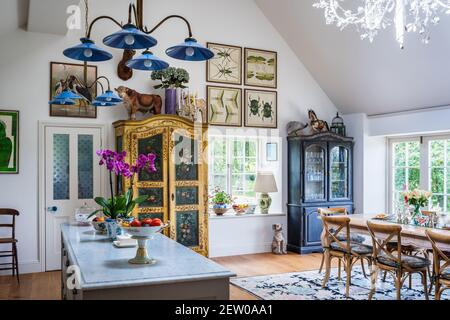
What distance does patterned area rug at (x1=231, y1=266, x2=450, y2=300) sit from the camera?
4.50m

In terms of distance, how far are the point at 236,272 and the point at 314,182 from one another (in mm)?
2093

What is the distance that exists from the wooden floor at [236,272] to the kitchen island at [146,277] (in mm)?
2109

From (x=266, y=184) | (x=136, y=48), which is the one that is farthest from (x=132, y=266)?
(x=266, y=184)

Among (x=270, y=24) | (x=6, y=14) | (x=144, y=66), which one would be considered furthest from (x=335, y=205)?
(x=6, y=14)

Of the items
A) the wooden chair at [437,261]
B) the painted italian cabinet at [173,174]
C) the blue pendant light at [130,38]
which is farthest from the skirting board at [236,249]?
the blue pendant light at [130,38]

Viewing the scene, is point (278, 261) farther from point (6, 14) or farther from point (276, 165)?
point (6, 14)

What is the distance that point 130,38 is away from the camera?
2.68 metres

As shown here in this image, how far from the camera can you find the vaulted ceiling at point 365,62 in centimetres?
551

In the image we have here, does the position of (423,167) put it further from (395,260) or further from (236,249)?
(236,249)

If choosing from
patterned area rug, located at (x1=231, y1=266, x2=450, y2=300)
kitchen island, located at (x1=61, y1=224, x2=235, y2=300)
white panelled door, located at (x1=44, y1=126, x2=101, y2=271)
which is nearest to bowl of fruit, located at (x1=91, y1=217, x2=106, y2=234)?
kitchen island, located at (x1=61, y1=224, x2=235, y2=300)

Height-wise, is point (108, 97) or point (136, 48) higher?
point (136, 48)

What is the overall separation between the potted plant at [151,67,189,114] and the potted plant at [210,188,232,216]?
A: 151 centimetres

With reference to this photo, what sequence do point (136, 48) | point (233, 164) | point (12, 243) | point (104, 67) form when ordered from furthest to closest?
point (233, 164) → point (104, 67) → point (12, 243) → point (136, 48)

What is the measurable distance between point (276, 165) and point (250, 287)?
2539 mm
